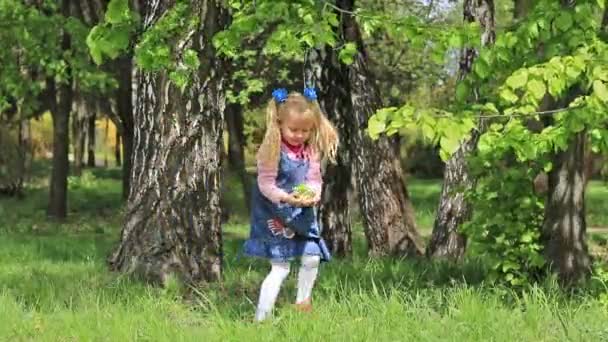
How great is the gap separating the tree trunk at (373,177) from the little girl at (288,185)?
5.02 metres

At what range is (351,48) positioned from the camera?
7207mm

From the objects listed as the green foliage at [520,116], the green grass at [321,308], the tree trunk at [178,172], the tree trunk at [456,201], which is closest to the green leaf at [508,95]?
the green foliage at [520,116]

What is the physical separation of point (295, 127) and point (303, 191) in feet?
1.57

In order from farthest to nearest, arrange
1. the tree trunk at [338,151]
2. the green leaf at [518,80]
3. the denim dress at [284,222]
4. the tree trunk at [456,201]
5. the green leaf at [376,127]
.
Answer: the tree trunk at [338,151], the tree trunk at [456,201], the denim dress at [284,222], the green leaf at [518,80], the green leaf at [376,127]

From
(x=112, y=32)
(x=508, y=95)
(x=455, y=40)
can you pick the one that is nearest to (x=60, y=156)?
(x=112, y=32)

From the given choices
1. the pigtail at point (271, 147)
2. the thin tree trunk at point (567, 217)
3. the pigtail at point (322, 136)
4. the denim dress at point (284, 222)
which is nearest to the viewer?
the pigtail at point (271, 147)

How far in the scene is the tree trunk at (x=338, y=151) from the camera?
11.4 m

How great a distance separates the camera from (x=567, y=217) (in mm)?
7059

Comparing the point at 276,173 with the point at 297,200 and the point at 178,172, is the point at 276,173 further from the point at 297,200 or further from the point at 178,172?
the point at 178,172

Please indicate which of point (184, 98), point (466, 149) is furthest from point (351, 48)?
point (466, 149)

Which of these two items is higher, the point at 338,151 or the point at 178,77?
the point at 178,77

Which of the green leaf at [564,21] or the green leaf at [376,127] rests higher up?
the green leaf at [564,21]

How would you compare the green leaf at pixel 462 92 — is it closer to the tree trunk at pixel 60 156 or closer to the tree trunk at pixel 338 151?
the tree trunk at pixel 338 151

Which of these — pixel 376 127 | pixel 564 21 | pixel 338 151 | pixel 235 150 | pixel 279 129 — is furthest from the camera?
pixel 235 150
